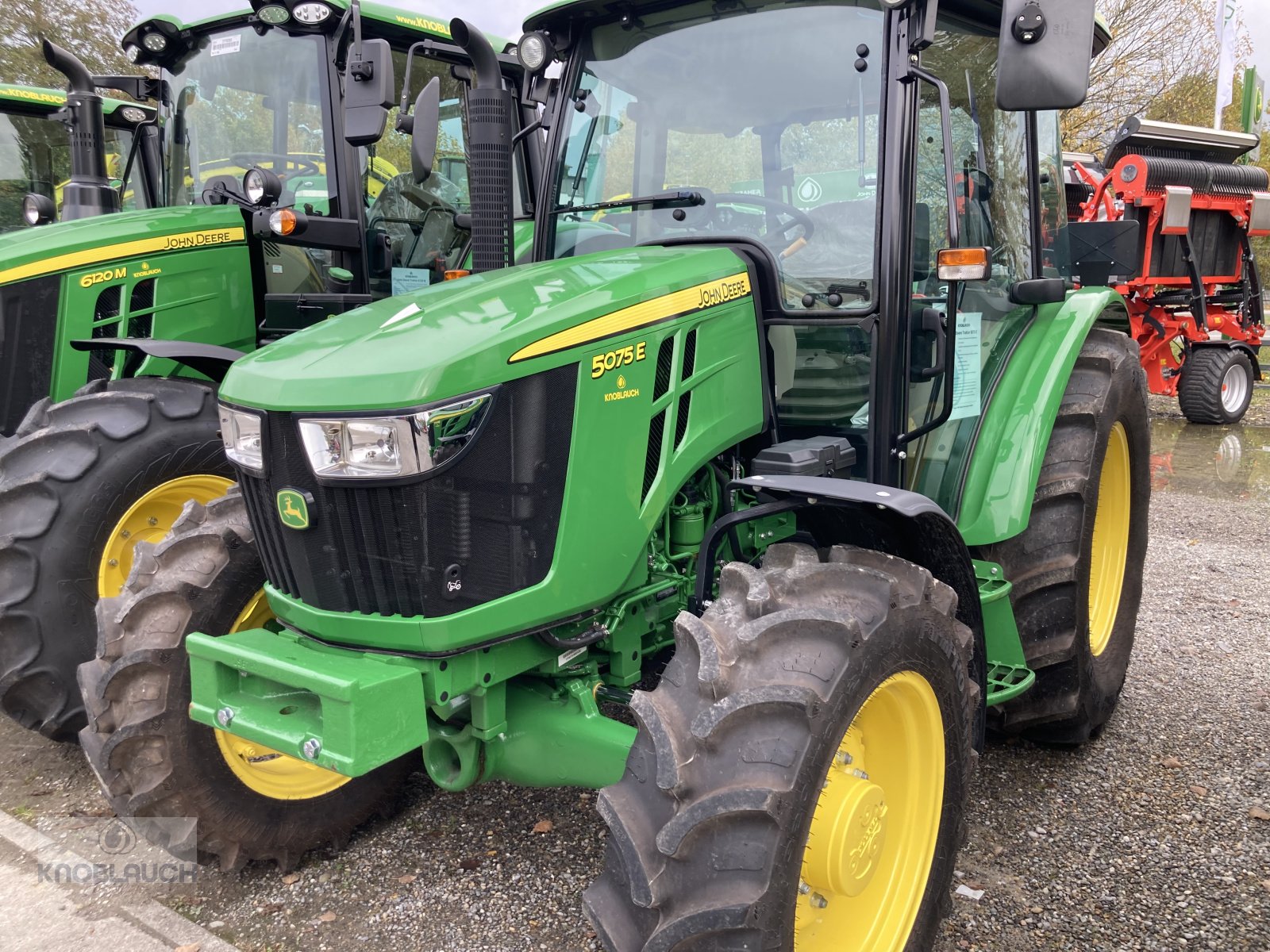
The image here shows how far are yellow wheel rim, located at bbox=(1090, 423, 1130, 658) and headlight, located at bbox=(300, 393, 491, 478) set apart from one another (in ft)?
8.43

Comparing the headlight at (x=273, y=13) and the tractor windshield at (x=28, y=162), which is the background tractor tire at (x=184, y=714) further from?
the tractor windshield at (x=28, y=162)

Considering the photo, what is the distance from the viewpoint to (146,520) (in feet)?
12.0

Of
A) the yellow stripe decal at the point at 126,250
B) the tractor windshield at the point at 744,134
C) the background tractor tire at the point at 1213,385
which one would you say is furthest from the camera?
the background tractor tire at the point at 1213,385

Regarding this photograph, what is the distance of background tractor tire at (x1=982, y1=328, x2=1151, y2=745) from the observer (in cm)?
316

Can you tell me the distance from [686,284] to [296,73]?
9.74 feet

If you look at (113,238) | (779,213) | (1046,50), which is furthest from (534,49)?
(113,238)

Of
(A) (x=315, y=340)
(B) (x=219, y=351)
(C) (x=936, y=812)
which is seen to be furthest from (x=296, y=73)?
(C) (x=936, y=812)

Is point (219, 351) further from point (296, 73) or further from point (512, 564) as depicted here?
point (512, 564)

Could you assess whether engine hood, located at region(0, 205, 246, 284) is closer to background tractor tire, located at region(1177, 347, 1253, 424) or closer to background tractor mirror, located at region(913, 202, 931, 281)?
background tractor mirror, located at region(913, 202, 931, 281)

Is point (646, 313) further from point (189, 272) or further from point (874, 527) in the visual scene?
point (189, 272)

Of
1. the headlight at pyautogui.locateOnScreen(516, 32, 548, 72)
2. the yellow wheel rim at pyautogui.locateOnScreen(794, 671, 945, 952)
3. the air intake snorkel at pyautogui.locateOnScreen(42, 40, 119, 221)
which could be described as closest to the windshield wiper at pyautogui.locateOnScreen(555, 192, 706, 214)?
the headlight at pyautogui.locateOnScreen(516, 32, 548, 72)

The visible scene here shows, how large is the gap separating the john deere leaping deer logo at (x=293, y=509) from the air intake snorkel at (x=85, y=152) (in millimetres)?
3445

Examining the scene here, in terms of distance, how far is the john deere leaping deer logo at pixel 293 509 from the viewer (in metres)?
2.25

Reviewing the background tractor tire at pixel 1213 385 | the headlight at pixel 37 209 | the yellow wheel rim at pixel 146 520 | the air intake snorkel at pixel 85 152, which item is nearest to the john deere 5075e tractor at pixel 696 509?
the yellow wheel rim at pixel 146 520
